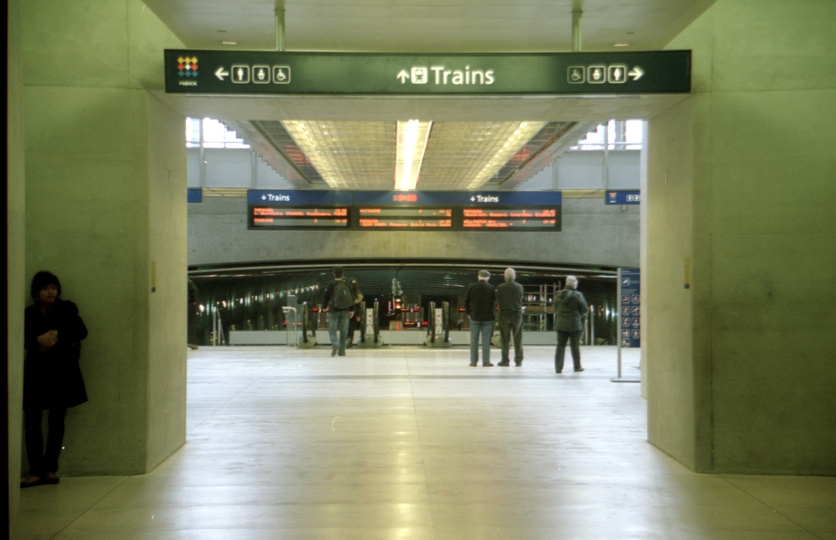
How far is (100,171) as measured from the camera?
6016mm

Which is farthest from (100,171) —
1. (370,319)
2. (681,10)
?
(370,319)

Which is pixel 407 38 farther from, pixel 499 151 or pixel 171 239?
pixel 499 151

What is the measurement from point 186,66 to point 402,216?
10905 mm

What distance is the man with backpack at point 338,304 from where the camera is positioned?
1483 cm

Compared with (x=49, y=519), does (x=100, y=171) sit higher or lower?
higher

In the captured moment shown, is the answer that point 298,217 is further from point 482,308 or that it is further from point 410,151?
point 482,308

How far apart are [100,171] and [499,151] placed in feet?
24.9

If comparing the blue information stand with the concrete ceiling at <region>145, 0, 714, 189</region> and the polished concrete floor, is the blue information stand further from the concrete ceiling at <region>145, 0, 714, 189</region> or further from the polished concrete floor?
the concrete ceiling at <region>145, 0, 714, 189</region>

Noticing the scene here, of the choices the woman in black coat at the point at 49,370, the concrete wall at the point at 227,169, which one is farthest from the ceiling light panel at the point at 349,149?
the woman in black coat at the point at 49,370

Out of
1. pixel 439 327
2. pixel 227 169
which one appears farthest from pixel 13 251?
pixel 227 169

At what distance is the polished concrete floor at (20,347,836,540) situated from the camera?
4.71 m

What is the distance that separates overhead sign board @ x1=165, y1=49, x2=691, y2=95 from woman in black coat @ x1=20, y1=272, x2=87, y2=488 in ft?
5.58

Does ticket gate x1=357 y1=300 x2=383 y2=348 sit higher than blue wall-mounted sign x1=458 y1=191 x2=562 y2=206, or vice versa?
blue wall-mounted sign x1=458 y1=191 x2=562 y2=206

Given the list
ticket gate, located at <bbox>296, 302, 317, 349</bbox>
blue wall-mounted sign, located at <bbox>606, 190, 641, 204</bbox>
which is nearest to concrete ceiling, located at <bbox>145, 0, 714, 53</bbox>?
blue wall-mounted sign, located at <bbox>606, 190, 641, 204</bbox>
